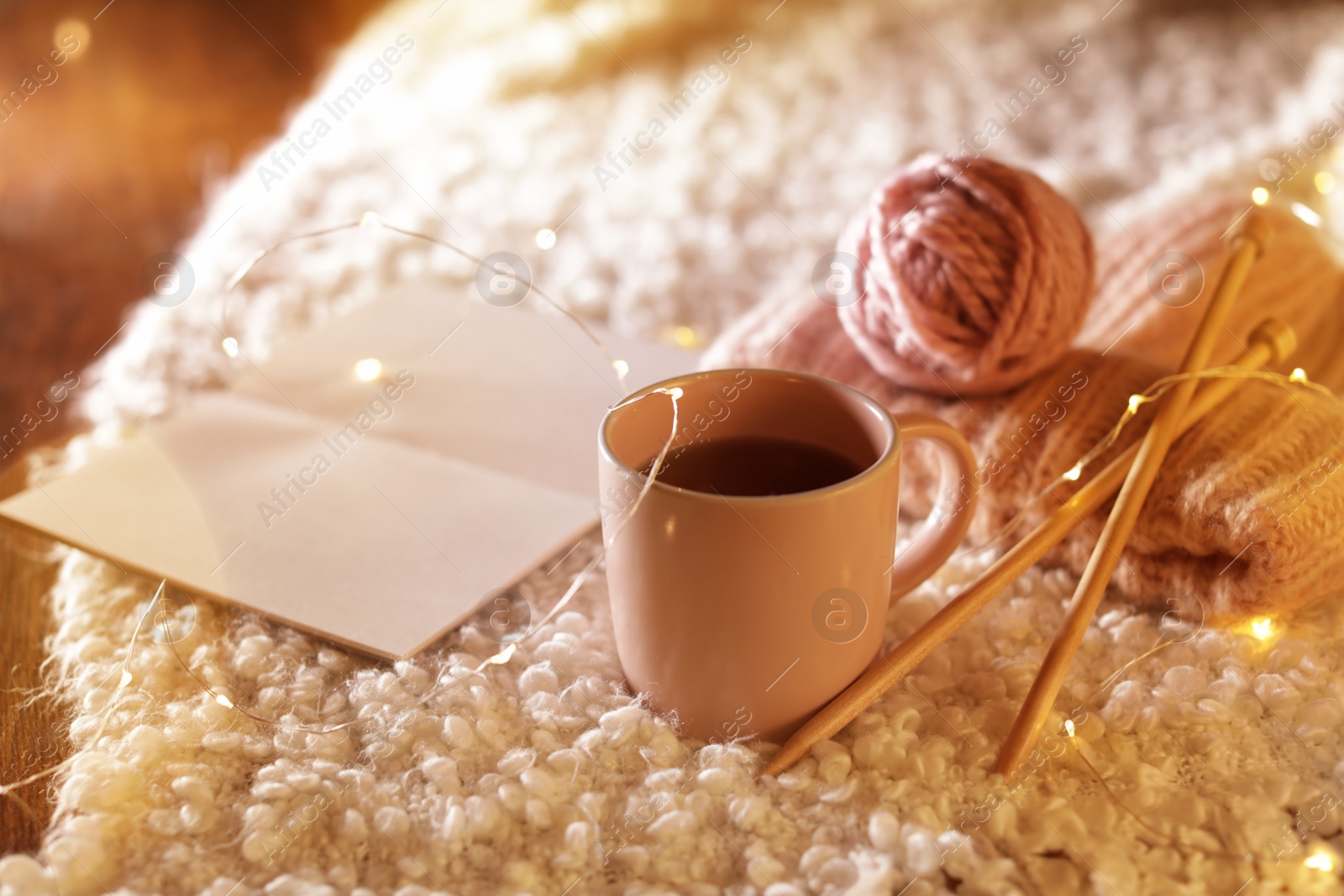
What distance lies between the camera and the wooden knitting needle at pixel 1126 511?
0.46 meters

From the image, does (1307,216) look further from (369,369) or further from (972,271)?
(369,369)

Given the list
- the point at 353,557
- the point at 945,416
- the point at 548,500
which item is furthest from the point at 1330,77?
the point at 353,557

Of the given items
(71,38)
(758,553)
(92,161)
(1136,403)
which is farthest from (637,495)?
(71,38)

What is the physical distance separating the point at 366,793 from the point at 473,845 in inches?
2.0

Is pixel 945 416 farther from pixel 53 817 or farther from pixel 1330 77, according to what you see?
pixel 1330 77

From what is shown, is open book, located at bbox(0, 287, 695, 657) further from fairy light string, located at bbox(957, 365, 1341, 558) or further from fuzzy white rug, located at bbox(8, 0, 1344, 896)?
fairy light string, located at bbox(957, 365, 1341, 558)

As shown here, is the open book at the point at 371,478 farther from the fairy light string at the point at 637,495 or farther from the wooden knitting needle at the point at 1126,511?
the wooden knitting needle at the point at 1126,511

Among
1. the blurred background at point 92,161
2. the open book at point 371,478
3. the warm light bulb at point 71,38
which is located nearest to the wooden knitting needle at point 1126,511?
the open book at point 371,478

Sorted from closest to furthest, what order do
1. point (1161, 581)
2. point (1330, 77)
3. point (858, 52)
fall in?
point (1161, 581) → point (1330, 77) → point (858, 52)

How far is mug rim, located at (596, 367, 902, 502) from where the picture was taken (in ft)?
1.36

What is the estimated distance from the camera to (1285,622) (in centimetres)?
52

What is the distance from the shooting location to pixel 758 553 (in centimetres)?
42

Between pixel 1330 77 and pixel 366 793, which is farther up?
pixel 366 793

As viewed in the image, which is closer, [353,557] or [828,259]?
[353,557]
